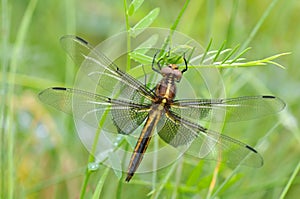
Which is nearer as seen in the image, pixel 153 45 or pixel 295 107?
pixel 153 45

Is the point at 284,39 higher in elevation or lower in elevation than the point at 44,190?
higher

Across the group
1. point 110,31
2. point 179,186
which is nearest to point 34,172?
point 179,186

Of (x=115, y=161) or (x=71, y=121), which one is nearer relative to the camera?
(x=115, y=161)

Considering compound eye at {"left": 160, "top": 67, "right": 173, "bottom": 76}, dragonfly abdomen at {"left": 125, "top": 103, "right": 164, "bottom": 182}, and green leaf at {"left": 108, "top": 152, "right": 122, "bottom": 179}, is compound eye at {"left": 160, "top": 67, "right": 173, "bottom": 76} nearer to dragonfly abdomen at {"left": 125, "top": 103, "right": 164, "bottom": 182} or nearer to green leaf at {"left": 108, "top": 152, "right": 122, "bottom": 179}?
dragonfly abdomen at {"left": 125, "top": 103, "right": 164, "bottom": 182}

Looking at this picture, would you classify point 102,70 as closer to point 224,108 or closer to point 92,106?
point 92,106

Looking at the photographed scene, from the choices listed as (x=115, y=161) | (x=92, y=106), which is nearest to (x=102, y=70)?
(x=92, y=106)

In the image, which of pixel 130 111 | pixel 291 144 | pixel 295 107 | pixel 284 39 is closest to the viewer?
pixel 130 111

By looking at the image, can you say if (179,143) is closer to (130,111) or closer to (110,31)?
(130,111)
